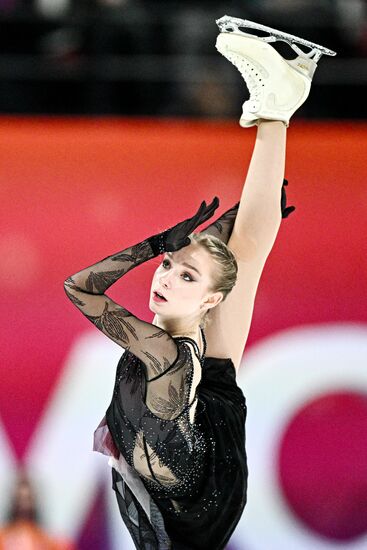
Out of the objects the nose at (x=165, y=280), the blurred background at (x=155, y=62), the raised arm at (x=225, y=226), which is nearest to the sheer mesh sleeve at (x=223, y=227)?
the raised arm at (x=225, y=226)

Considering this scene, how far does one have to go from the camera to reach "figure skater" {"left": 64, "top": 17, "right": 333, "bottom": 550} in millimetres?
2729

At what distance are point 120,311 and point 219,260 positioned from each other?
0.29 meters

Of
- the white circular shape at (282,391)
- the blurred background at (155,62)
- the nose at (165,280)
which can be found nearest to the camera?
the nose at (165,280)

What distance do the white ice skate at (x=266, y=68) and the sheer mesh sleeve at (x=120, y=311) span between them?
1.66ft

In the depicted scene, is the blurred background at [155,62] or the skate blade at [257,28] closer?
the skate blade at [257,28]

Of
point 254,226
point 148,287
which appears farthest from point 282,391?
point 254,226

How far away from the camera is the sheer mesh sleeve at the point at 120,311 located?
2703 mm

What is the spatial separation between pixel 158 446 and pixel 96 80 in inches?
64.2

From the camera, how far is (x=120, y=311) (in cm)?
274

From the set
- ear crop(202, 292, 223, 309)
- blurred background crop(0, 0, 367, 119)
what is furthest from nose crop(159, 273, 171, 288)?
blurred background crop(0, 0, 367, 119)

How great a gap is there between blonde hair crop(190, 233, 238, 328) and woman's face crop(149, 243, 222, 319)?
1 cm

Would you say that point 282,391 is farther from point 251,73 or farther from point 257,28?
point 257,28

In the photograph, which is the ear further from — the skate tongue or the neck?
the skate tongue

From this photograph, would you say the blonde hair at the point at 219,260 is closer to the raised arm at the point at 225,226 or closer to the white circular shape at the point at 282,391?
the raised arm at the point at 225,226
